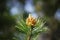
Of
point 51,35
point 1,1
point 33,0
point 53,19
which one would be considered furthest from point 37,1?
point 1,1

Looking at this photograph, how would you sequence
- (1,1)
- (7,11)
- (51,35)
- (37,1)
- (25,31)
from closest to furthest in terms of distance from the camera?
(25,31), (7,11), (1,1), (51,35), (37,1)

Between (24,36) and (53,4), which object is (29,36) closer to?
(24,36)

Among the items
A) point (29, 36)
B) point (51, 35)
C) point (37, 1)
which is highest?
point (37, 1)

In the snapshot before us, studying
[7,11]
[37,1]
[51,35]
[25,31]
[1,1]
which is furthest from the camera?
[37,1]

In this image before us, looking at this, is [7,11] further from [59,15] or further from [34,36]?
[59,15]

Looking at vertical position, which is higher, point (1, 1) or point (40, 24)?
point (1, 1)

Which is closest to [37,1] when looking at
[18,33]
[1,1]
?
[1,1]

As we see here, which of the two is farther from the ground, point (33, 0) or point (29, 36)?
point (33, 0)

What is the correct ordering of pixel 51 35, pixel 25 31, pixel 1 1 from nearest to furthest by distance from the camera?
1. pixel 25 31
2. pixel 1 1
3. pixel 51 35

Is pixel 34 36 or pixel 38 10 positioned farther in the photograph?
pixel 38 10
